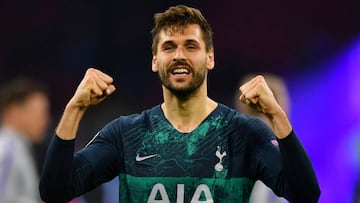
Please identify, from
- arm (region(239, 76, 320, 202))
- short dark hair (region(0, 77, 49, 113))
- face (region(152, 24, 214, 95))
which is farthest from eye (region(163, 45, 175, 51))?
short dark hair (region(0, 77, 49, 113))

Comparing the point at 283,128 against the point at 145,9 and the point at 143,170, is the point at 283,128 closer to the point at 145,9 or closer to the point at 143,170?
the point at 143,170

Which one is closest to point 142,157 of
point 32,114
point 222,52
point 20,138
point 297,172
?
point 297,172

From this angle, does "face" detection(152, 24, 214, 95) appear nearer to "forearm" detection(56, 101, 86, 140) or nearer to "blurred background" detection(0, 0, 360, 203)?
"forearm" detection(56, 101, 86, 140)

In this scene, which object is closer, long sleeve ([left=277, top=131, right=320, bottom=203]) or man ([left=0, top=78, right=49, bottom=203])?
long sleeve ([left=277, top=131, right=320, bottom=203])

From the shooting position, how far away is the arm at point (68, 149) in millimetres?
2787

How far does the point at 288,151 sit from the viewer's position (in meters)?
2.71

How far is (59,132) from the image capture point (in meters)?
2.81

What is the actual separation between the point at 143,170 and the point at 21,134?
2.08 metres

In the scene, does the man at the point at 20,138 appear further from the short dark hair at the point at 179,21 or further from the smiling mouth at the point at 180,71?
the smiling mouth at the point at 180,71

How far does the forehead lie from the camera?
2973 mm

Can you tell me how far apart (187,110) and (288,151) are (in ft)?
1.56

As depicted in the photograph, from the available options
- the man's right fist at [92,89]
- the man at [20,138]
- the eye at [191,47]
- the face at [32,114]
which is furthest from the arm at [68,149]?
the face at [32,114]

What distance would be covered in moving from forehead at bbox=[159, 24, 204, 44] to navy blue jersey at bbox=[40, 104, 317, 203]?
29 centimetres

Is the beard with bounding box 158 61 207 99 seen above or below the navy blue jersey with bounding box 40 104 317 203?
above
